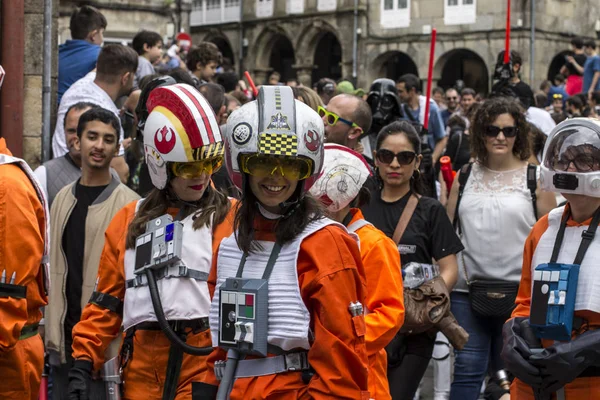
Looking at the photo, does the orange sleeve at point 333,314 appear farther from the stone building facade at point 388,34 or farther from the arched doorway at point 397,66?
the arched doorway at point 397,66

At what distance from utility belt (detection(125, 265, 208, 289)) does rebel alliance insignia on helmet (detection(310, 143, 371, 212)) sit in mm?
677

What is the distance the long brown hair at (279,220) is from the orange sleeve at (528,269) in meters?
1.21

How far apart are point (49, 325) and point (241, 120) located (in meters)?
2.56

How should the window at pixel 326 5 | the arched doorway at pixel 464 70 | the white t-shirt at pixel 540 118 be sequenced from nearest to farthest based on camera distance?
the white t-shirt at pixel 540 118 → the arched doorway at pixel 464 70 → the window at pixel 326 5

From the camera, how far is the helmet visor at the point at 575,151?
452 cm

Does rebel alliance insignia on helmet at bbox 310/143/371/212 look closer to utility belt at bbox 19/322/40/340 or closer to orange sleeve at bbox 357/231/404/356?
orange sleeve at bbox 357/231/404/356

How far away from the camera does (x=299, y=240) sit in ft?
12.2

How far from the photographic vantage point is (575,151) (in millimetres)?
4566

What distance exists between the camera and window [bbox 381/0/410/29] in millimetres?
40125

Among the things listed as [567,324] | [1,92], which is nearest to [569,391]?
[567,324]

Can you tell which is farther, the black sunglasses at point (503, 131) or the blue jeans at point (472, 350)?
the black sunglasses at point (503, 131)

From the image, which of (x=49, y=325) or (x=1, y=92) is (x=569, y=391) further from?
(x=1, y=92)

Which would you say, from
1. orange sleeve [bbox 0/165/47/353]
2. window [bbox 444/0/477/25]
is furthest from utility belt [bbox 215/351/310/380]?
window [bbox 444/0/477/25]

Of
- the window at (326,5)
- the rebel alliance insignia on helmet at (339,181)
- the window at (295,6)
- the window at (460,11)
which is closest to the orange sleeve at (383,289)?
the rebel alliance insignia on helmet at (339,181)
